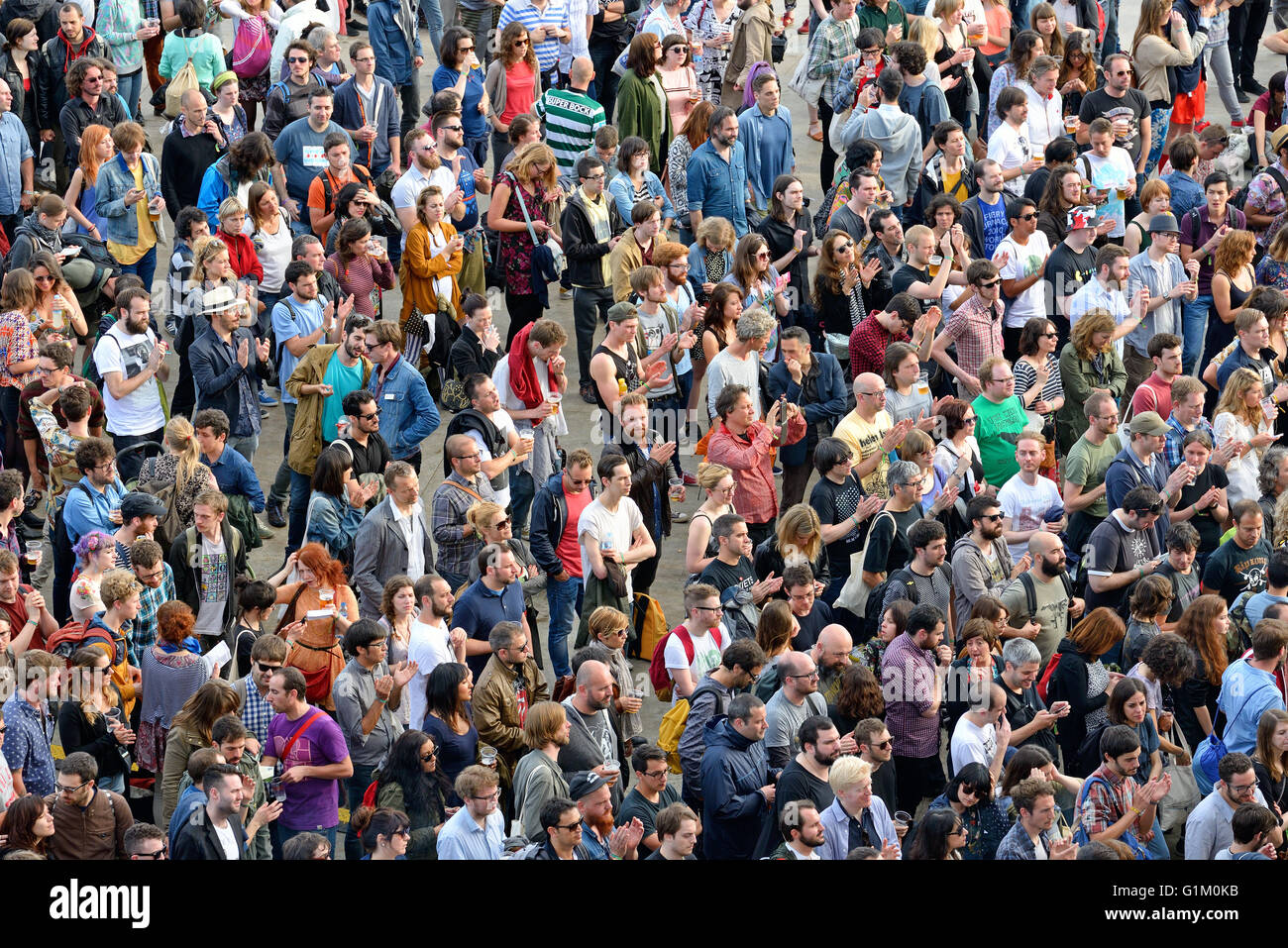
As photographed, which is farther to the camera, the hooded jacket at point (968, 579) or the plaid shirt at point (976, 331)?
the plaid shirt at point (976, 331)

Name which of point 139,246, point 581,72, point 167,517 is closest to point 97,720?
point 167,517

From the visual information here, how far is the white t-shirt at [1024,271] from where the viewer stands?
47.6 feet

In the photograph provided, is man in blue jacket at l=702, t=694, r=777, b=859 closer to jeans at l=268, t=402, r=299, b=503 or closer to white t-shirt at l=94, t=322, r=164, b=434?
jeans at l=268, t=402, r=299, b=503

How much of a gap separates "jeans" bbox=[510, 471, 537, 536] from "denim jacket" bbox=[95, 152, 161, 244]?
347 centimetres

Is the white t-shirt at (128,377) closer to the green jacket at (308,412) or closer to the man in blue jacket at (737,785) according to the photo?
the green jacket at (308,412)

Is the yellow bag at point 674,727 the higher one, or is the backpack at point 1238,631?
the backpack at point 1238,631

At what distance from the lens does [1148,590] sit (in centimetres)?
1127

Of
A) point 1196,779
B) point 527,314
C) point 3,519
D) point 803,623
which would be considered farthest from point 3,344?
point 1196,779

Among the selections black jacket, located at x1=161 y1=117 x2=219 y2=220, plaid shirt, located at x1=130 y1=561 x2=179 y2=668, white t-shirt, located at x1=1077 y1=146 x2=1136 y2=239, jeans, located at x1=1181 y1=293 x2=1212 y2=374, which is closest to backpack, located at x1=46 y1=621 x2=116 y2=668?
plaid shirt, located at x1=130 y1=561 x2=179 y2=668

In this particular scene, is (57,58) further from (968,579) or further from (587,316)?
(968,579)

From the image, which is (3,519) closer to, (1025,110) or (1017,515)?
(1017,515)

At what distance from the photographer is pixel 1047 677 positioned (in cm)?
1135

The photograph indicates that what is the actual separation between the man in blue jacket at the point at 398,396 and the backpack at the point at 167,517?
1502 mm

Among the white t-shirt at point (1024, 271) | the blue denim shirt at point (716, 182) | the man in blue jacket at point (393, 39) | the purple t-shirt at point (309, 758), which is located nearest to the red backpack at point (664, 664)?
the purple t-shirt at point (309, 758)
